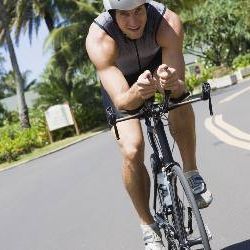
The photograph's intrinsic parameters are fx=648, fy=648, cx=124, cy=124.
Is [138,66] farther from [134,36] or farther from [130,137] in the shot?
[130,137]

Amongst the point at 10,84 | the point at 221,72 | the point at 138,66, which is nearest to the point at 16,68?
the point at 221,72

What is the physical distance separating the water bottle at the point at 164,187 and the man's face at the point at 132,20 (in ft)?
2.86

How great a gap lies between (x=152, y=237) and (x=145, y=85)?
1.19 m

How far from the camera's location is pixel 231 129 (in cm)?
1202

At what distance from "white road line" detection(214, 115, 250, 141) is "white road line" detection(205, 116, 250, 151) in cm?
10

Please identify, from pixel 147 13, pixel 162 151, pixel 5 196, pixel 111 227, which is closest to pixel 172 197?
pixel 162 151

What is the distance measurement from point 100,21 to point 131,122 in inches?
26.4

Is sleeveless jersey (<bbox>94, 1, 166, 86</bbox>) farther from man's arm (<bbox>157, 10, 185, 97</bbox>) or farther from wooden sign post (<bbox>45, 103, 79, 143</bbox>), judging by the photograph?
wooden sign post (<bbox>45, 103, 79, 143</bbox>)

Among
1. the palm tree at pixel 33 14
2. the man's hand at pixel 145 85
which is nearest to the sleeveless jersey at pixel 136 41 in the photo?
the man's hand at pixel 145 85

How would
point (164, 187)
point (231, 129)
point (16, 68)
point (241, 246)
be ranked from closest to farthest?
point (164, 187), point (241, 246), point (231, 129), point (16, 68)

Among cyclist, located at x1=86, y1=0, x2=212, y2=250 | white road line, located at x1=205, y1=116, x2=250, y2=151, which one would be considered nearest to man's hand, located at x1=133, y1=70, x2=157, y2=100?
cyclist, located at x1=86, y1=0, x2=212, y2=250

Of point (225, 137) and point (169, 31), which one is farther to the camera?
point (225, 137)

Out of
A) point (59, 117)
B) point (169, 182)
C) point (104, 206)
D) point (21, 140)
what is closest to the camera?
point (169, 182)

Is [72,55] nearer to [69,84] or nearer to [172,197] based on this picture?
[69,84]
